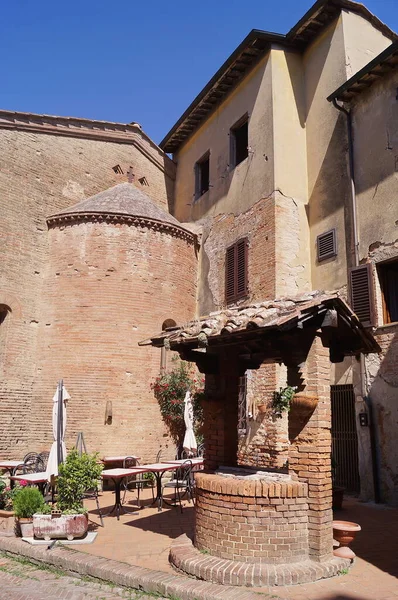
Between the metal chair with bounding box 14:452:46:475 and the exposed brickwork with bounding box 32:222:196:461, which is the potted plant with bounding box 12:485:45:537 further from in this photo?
the exposed brickwork with bounding box 32:222:196:461

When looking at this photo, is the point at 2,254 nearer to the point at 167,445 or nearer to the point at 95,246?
the point at 95,246

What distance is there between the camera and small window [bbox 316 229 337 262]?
1255cm

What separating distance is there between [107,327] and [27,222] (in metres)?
4.19

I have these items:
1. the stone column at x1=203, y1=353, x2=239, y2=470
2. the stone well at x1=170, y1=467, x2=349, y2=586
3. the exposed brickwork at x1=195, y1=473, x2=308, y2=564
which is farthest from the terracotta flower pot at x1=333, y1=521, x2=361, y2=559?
the stone column at x1=203, y1=353, x2=239, y2=470

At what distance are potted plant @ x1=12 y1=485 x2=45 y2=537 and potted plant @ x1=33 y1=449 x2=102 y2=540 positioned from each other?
0.33 m

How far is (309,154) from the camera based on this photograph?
1402 cm

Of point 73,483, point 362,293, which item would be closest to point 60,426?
point 73,483

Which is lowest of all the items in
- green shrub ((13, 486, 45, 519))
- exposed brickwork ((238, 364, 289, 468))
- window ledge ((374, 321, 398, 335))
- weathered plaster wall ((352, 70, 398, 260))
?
green shrub ((13, 486, 45, 519))

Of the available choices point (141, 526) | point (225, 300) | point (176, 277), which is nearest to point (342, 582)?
point (141, 526)

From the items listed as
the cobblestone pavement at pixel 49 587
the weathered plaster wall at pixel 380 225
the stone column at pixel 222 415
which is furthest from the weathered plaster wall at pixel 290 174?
the cobblestone pavement at pixel 49 587

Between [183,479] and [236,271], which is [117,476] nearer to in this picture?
[183,479]

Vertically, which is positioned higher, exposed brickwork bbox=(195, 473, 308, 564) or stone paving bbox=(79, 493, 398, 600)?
exposed brickwork bbox=(195, 473, 308, 564)

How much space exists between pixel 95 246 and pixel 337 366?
7.74 metres

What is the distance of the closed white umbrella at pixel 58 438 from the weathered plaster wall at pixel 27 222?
5.11 metres
